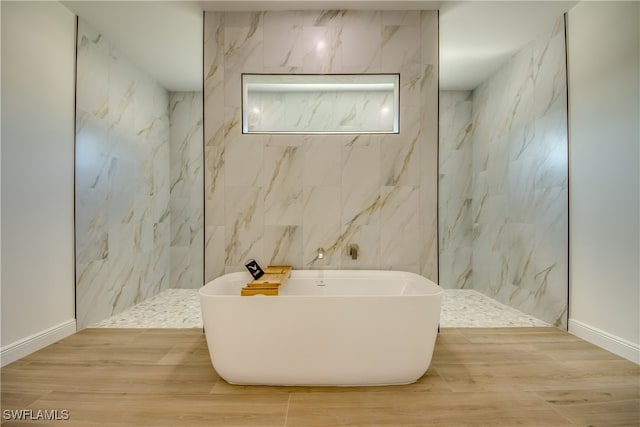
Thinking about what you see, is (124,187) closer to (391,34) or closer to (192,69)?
(192,69)

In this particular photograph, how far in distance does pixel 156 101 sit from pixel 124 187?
4.28 feet

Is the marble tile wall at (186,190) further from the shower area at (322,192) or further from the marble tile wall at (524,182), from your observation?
the marble tile wall at (524,182)

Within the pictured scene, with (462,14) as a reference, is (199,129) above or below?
below

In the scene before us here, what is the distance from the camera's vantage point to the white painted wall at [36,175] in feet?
6.98

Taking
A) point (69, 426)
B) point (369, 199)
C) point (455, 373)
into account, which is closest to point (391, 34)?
point (369, 199)

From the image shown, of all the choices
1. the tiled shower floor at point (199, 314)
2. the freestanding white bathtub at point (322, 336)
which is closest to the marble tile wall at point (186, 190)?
the tiled shower floor at point (199, 314)

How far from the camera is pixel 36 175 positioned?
7.61 ft

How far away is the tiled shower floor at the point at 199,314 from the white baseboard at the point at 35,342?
30cm

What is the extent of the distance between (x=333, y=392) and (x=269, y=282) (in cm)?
78

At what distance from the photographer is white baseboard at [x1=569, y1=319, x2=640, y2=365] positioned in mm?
2119

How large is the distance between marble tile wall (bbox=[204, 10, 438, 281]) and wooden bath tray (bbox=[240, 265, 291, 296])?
169 mm

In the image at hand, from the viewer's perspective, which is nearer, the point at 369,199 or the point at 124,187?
the point at 369,199

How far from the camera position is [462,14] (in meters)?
2.69

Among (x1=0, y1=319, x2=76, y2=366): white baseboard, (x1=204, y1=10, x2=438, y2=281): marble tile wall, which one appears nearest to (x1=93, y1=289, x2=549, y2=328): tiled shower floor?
(x1=0, y1=319, x2=76, y2=366): white baseboard
